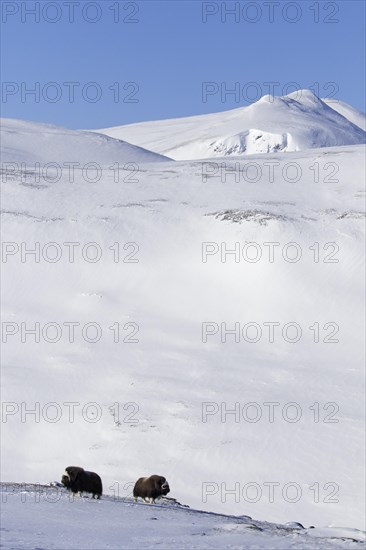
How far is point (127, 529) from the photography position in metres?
11.2

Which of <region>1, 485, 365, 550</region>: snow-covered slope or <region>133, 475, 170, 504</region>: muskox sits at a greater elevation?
<region>133, 475, 170, 504</region>: muskox

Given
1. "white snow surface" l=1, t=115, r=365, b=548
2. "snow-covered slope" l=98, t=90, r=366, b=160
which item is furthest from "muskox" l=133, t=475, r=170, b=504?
"snow-covered slope" l=98, t=90, r=366, b=160

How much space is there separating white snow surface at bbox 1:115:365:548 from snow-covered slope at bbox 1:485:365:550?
22 centimetres

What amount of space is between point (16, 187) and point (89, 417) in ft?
78.9

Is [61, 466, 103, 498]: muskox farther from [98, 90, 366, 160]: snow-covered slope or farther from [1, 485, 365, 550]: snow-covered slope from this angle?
[98, 90, 366, 160]: snow-covered slope

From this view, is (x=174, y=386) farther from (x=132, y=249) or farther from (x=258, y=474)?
(x=132, y=249)

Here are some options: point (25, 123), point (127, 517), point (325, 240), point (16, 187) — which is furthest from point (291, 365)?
point (25, 123)

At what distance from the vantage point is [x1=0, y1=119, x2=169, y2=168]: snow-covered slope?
218 ft

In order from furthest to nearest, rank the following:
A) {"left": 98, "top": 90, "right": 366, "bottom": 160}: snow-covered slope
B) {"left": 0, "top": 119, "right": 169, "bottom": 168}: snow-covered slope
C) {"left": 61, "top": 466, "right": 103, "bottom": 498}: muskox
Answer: {"left": 98, "top": 90, "right": 366, "bottom": 160}: snow-covered slope → {"left": 0, "top": 119, "right": 169, "bottom": 168}: snow-covered slope → {"left": 61, "top": 466, "right": 103, "bottom": 498}: muskox

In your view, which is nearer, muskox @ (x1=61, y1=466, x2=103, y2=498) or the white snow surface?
muskox @ (x1=61, y1=466, x2=103, y2=498)

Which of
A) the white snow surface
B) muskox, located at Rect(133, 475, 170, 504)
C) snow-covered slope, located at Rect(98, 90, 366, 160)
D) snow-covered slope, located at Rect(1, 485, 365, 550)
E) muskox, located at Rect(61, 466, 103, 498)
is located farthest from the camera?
snow-covered slope, located at Rect(98, 90, 366, 160)

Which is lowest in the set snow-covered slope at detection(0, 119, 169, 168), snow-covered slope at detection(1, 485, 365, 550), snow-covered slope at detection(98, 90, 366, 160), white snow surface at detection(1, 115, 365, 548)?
snow-covered slope at detection(1, 485, 365, 550)

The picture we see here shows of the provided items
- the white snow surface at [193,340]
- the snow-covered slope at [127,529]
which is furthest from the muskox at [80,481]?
the white snow surface at [193,340]

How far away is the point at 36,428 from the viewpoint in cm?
2666
